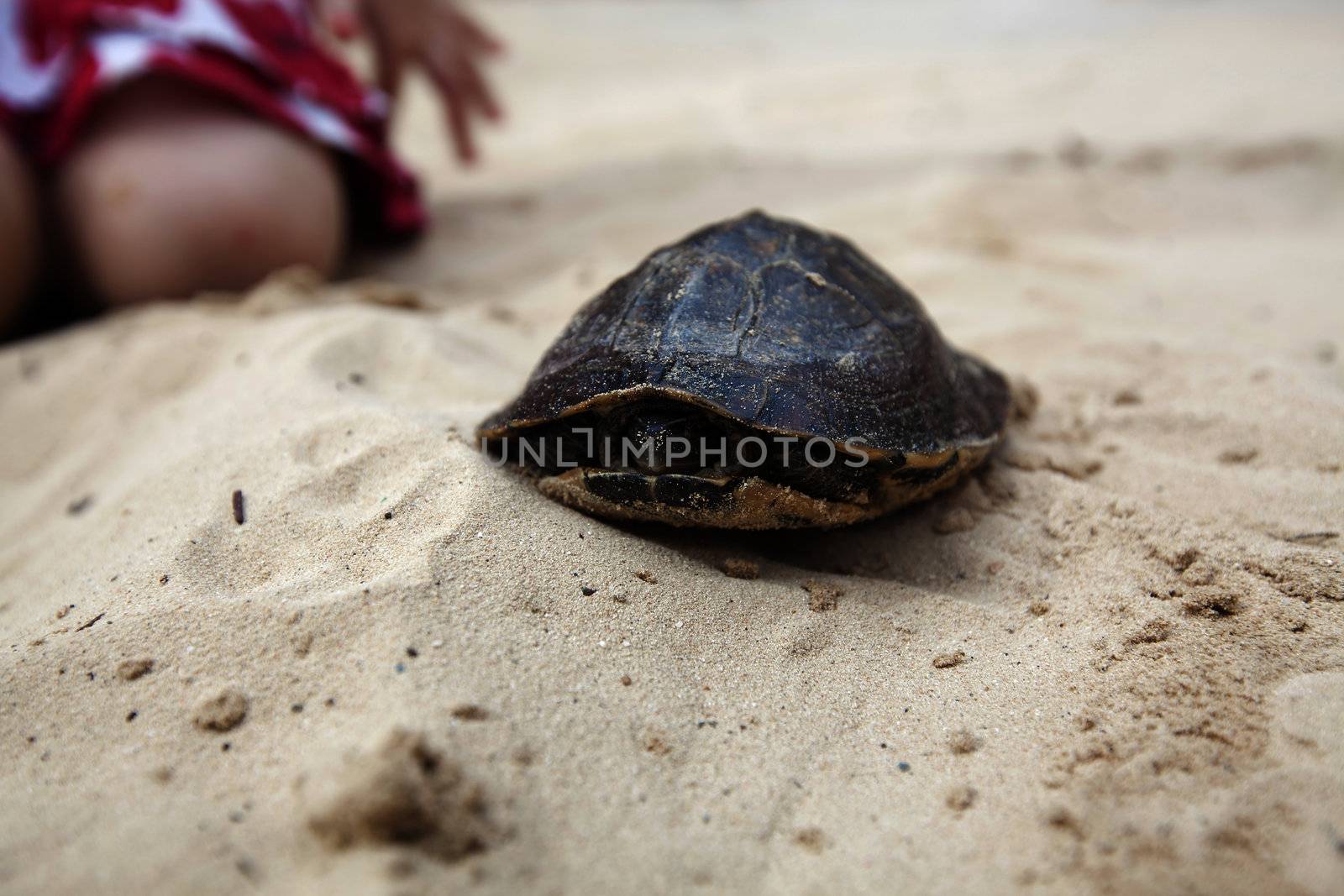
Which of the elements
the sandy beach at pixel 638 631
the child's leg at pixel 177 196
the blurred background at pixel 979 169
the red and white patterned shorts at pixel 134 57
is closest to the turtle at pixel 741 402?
the sandy beach at pixel 638 631

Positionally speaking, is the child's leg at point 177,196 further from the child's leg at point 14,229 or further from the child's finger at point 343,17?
the child's finger at point 343,17

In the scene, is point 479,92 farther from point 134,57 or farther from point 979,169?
point 979,169

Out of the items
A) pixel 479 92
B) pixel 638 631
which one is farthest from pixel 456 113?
pixel 638 631

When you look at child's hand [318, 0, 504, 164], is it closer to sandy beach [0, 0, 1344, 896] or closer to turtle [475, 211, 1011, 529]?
sandy beach [0, 0, 1344, 896]

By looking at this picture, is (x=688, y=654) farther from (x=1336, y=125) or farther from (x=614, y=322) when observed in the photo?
(x=1336, y=125)

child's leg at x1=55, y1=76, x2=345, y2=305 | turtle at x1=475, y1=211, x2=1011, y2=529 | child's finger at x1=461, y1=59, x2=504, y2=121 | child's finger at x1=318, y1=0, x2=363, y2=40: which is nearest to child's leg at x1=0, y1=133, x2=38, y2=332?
child's leg at x1=55, y1=76, x2=345, y2=305

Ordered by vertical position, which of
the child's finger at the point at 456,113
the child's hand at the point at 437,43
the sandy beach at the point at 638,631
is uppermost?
the child's hand at the point at 437,43
